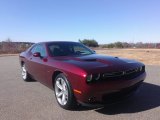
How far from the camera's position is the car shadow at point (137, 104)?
14.8 feet

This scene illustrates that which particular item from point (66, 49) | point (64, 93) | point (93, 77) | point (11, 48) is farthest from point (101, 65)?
point (11, 48)

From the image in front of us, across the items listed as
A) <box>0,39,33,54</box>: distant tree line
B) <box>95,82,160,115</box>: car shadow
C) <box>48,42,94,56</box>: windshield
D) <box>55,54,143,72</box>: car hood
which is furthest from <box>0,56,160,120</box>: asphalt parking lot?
<box>0,39,33,54</box>: distant tree line

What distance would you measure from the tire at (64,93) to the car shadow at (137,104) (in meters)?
0.54

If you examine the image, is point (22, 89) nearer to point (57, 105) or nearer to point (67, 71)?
point (57, 105)

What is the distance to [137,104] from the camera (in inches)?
191

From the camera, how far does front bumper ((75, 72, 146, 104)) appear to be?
13.3ft

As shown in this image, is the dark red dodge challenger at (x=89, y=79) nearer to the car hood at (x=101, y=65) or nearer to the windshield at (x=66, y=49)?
the car hood at (x=101, y=65)

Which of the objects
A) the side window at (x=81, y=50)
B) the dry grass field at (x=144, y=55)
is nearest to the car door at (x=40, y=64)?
the side window at (x=81, y=50)

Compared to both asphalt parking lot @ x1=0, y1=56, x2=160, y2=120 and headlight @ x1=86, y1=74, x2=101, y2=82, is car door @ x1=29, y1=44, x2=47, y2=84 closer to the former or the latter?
asphalt parking lot @ x1=0, y1=56, x2=160, y2=120

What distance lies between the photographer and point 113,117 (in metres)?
4.15

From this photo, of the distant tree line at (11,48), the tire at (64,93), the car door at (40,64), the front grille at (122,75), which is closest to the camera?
the front grille at (122,75)

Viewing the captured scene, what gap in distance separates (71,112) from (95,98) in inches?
25.5

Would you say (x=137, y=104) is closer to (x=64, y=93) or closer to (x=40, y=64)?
(x=64, y=93)

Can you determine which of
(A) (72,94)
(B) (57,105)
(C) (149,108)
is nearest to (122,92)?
(C) (149,108)
